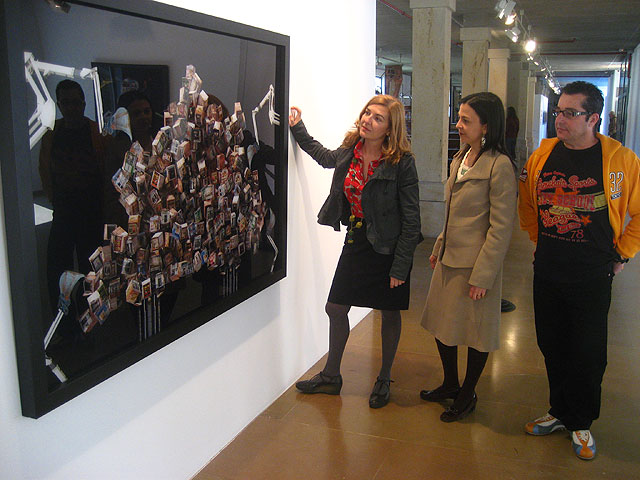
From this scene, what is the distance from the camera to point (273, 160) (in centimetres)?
341

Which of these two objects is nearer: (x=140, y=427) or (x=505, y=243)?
(x=140, y=427)

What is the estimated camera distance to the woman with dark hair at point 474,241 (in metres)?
3.22

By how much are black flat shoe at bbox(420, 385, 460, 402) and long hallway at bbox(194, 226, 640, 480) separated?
0.18ft

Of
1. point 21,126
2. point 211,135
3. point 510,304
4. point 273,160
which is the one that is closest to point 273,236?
point 273,160

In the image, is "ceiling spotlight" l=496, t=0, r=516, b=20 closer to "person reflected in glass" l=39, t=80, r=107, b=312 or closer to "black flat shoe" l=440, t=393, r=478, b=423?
"black flat shoe" l=440, t=393, r=478, b=423

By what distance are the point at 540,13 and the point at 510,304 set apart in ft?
29.3

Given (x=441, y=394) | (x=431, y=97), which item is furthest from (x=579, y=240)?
(x=431, y=97)

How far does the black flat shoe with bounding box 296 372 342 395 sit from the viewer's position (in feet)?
12.6

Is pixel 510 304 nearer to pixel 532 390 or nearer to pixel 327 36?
pixel 532 390

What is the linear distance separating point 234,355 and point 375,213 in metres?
1.05

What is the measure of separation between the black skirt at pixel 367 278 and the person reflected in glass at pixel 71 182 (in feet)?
5.73

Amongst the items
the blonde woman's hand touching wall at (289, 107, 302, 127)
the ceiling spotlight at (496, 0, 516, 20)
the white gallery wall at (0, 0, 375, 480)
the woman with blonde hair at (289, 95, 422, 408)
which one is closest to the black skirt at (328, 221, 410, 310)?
the woman with blonde hair at (289, 95, 422, 408)

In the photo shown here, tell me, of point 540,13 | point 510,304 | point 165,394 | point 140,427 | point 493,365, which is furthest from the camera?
point 540,13

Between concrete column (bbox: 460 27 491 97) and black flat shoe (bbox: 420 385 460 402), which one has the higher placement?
concrete column (bbox: 460 27 491 97)
